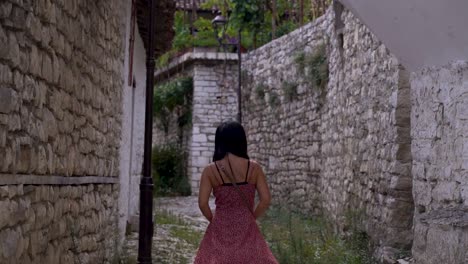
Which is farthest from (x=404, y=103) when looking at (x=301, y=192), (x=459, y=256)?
(x=301, y=192)

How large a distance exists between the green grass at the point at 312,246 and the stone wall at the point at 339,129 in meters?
0.17

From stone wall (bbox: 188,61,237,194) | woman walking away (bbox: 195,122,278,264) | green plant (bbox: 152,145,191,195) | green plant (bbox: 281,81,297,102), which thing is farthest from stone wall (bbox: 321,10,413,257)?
green plant (bbox: 152,145,191,195)

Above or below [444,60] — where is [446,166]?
below

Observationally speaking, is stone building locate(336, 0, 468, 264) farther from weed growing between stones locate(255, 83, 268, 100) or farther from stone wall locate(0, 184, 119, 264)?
weed growing between stones locate(255, 83, 268, 100)

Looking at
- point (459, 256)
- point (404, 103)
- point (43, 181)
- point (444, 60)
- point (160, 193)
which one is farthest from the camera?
point (160, 193)

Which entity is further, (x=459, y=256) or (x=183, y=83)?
(x=183, y=83)

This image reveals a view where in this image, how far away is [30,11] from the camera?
318 cm

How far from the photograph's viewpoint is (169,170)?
1797 centimetres

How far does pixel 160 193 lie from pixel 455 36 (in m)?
13.9

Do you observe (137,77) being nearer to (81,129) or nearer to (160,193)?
(81,129)

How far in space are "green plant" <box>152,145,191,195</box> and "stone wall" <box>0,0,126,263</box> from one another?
11.5 meters

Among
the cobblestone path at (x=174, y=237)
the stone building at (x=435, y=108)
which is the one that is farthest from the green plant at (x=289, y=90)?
the stone building at (x=435, y=108)

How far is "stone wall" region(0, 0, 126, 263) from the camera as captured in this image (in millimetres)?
2936

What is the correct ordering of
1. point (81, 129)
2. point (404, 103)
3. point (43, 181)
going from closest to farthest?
point (43, 181), point (81, 129), point (404, 103)
